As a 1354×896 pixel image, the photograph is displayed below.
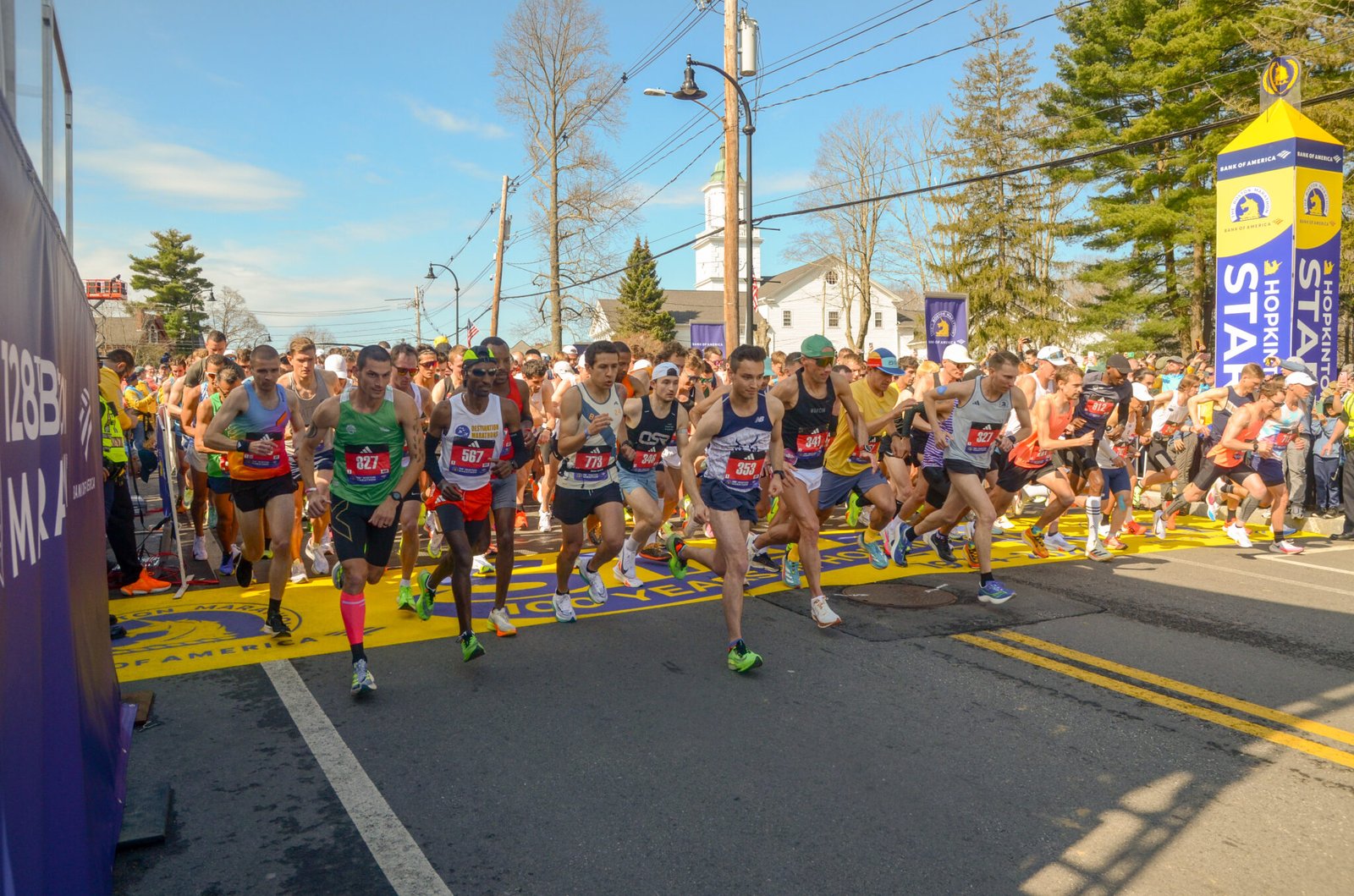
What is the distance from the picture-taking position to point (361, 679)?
16.9 feet

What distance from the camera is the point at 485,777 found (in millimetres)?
4047

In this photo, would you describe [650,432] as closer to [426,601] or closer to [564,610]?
[564,610]

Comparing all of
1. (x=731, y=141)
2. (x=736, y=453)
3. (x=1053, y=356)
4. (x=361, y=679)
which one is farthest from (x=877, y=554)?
(x=731, y=141)

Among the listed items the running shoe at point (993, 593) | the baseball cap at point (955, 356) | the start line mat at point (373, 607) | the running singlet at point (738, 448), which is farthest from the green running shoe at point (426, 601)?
the baseball cap at point (955, 356)

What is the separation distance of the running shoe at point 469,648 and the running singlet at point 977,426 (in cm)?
434

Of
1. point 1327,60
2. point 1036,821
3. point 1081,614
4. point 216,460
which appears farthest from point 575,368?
point 1327,60

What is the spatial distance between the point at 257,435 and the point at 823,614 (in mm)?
4324

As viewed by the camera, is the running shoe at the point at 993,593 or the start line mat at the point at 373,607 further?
the running shoe at the point at 993,593

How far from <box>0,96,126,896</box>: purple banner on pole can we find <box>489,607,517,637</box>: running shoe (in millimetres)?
3147

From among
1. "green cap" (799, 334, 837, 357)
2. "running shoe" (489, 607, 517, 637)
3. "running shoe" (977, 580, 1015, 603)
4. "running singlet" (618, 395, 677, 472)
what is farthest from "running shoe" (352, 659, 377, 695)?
"running shoe" (977, 580, 1015, 603)

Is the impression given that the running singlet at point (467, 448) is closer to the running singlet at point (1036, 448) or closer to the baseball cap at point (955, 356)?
the running singlet at point (1036, 448)

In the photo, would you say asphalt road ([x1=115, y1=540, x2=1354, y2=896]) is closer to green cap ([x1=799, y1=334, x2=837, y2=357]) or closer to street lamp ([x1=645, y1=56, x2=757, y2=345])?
green cap ([x1=799, y1=334, x2=837, y2=357])

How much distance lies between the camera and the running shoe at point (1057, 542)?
31.6 feet

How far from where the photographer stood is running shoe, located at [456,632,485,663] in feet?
18.8
